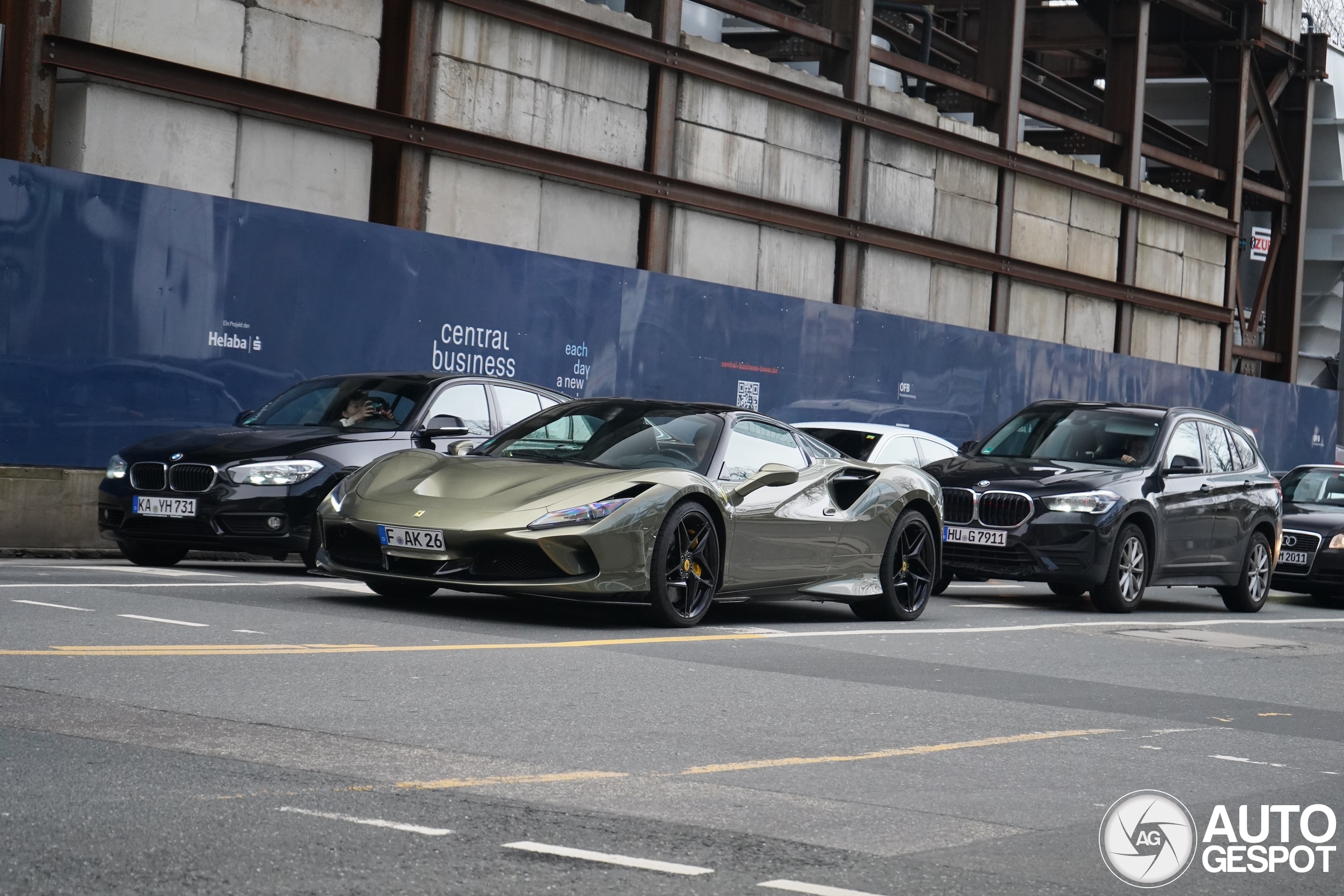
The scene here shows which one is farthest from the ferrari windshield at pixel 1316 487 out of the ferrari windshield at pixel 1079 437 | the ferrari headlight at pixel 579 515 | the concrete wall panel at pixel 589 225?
the ferrari headlight at pixel 579 515

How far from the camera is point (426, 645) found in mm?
8156

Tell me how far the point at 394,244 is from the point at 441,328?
98cm

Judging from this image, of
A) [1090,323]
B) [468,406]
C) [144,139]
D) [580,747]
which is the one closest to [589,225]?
[144,139]

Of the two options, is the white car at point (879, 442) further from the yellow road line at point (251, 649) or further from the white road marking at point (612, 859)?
the white road marking at point (612, 859)

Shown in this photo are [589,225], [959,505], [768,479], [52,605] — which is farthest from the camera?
[589,225]

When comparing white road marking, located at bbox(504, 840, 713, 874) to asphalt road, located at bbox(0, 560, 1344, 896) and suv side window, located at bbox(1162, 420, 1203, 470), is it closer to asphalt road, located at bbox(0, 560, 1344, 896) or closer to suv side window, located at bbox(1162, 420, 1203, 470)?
asphalt road, located at bbox(0, 560, 1344, 896)

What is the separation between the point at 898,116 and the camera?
2559cm

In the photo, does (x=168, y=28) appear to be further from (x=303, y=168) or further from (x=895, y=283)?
(x=895, y=283)

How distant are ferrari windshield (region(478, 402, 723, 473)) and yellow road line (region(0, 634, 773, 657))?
1.52 metres

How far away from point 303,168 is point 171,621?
1042 centimetres

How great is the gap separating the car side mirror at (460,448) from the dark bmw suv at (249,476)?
0.92ft

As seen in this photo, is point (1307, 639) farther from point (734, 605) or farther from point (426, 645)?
point (426, 645)

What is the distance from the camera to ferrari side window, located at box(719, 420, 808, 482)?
1034 centimetres

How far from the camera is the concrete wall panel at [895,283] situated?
25.5m
